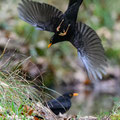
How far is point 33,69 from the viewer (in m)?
3.71

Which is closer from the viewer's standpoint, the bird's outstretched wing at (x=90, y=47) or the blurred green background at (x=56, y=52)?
the bird's outstretched wing at (x=90, y=47)

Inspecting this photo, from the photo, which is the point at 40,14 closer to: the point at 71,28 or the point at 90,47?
the point at 71,28

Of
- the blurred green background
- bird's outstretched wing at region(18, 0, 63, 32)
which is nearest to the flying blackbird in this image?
bird's outstretched wing at region(18, 0, 63, 32)

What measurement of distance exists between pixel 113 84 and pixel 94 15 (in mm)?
3683

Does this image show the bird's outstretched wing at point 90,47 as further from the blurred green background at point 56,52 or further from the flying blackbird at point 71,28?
the blurred green background at point 56,52

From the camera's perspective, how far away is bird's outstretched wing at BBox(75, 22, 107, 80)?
4.02 m

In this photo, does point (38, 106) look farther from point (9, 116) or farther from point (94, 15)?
point (94, 15)

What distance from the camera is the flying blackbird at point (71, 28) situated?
4.08 meters

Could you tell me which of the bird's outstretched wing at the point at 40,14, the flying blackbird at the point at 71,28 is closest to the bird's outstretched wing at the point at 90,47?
the flying blackbird at the point at 71,28

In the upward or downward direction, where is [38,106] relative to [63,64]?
upward

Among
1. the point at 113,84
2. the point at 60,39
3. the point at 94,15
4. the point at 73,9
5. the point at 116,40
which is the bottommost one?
the point at 113,84

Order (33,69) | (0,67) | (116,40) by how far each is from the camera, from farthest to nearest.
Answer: (116,40)
(33,69)
(0,67)

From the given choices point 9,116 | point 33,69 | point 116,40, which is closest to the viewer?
point 9,116

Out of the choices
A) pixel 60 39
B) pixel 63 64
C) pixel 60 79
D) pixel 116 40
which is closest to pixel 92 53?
pixel 60 39
